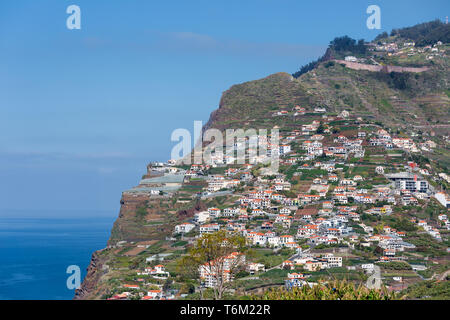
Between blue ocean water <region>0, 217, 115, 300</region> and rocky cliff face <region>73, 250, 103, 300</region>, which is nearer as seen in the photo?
rocky cliff face <region>73, 250, 103, 300</region>

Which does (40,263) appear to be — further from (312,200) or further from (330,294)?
(330,294)

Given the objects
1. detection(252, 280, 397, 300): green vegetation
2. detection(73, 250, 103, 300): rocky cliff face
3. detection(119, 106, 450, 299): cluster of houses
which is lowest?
detection(73, 250, 103, 300): rocky cliff face

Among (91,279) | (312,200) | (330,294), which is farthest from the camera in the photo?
(312,200)

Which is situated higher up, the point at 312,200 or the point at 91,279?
the point at 312,200

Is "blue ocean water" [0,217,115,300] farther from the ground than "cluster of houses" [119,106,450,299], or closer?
closer

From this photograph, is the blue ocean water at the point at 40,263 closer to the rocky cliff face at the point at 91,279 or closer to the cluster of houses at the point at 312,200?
the rocky cliff face at the point at 91,279

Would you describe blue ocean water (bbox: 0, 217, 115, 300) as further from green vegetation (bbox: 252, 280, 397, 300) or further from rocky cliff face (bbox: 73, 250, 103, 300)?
green vegetation (bbox: 252, 280, 397, 300)

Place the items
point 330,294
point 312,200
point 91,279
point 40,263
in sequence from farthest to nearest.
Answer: point 40,263, point 312,200, point 91,279, point 330,294

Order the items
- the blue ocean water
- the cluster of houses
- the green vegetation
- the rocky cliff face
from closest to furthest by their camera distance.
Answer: the green vegetation → the cluster of houses → the rocky cliff face → the blue ocean water

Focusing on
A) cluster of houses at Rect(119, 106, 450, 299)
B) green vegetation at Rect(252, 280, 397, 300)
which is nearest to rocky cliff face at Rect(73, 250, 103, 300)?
cluster of houses at Rect(119, 106, 450, 299)

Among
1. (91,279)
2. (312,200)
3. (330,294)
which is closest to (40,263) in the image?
(91,279)

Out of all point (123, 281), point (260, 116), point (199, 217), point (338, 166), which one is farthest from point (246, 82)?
point (123, 281)
